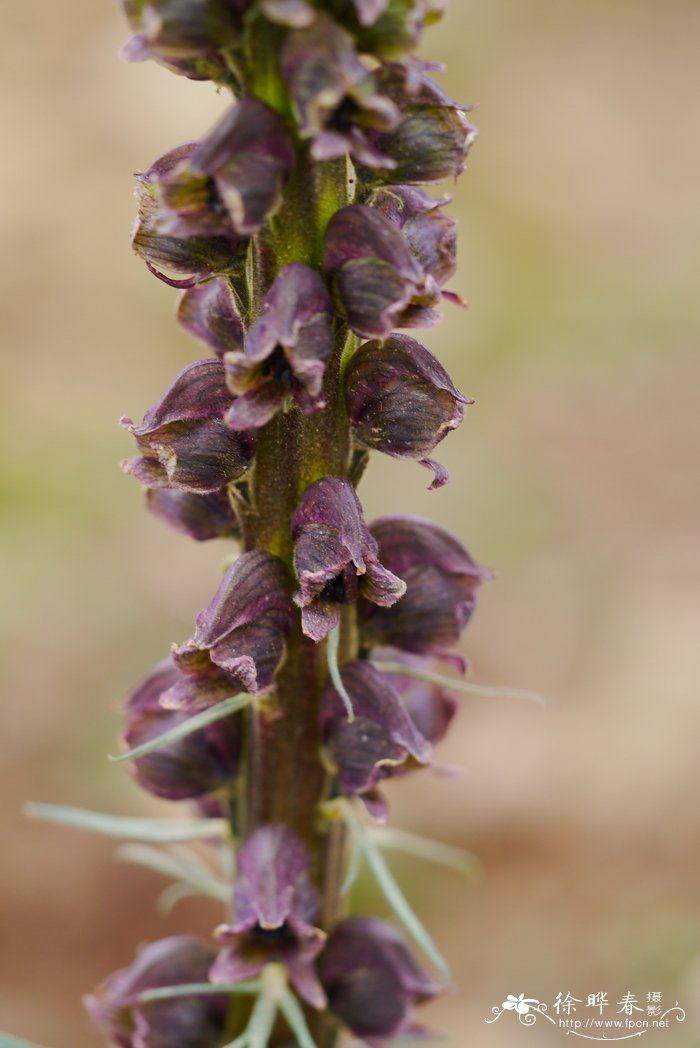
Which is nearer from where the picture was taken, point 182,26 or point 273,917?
point 182,26

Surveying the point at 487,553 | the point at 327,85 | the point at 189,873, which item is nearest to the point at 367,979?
the point at 189,873

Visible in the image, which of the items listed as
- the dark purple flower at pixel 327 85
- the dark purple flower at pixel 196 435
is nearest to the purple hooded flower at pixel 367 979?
the dark purple flower at pixel 196 435

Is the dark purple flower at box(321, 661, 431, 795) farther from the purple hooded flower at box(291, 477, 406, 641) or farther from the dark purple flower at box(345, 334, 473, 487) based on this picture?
the dark purple flower at box(345, 334, 473, 487)

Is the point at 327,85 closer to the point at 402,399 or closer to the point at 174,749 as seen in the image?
the point at 402,399

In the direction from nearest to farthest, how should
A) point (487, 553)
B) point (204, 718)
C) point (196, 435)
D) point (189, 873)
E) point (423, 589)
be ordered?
point (196, 435) < point (204, 718) < point (423, 589) < point (189, 873) < point (487, 553)

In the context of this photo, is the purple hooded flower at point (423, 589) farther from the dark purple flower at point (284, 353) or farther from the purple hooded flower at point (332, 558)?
the dark purple flower at point (284, 353)
